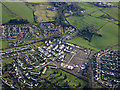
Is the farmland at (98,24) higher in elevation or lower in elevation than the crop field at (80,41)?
higher

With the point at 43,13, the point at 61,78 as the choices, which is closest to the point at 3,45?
the point at 61,78

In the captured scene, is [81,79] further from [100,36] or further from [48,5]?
[48,5]

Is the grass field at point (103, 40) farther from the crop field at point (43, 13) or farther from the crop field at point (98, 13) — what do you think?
the crop field at point (43, 13)

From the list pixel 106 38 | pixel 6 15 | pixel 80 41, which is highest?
pixel 6 15

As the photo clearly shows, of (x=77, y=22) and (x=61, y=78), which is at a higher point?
(x=77, y=22)

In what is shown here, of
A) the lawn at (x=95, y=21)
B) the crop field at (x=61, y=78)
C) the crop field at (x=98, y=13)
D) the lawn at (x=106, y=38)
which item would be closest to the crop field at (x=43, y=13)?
the lawn at (x=95, y=21)

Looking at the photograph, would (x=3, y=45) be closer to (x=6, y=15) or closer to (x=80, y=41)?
(x=6, y=15)
